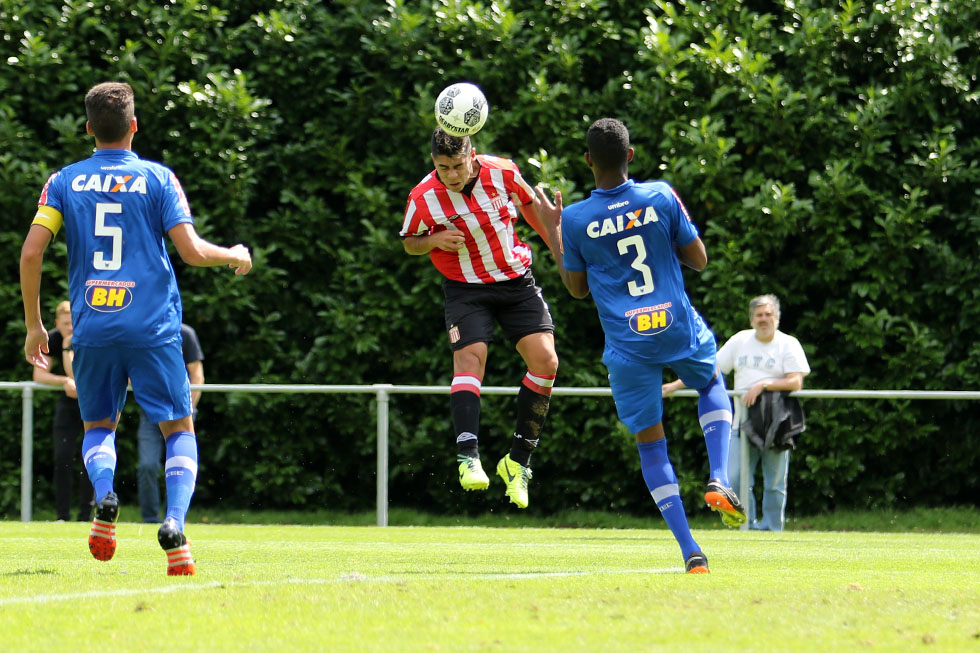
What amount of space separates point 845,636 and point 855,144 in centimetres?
880

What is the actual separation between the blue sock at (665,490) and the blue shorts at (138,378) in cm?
218

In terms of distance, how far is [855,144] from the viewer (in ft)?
40.1

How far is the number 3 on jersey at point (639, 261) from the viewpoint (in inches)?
246

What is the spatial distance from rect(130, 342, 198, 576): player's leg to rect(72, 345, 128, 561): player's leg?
118 millimetres

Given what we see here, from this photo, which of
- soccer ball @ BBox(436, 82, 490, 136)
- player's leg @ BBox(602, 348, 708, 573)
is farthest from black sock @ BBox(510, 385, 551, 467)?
player's leg @ BBox(602, 348, 708, 573)

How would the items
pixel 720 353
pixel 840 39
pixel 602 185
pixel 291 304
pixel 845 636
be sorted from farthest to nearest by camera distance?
pixel 291 304 < pixel 840 39 < pixel 720 353 < pixel 602 185 < pixel 845 636

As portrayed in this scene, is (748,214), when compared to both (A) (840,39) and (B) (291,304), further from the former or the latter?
(B) (291,304)

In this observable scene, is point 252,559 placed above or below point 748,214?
below

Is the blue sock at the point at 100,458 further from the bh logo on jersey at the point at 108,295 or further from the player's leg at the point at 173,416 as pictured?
the bh logo on jersey at the point at 108,295

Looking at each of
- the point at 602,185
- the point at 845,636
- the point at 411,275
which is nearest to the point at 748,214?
the point at 411,275

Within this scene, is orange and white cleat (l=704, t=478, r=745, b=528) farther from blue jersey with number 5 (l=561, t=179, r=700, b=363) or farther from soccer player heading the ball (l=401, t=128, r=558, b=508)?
soccer player heading the ball (l=401, t=128, r=558, b=508)

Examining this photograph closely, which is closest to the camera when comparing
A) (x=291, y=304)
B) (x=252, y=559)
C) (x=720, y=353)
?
(x=252, y=559)

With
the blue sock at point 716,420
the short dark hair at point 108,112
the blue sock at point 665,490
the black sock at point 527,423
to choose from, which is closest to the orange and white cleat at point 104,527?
the short dark hair at point 108,112

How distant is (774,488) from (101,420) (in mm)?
6679
